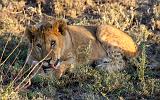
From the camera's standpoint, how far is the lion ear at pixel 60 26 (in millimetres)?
8938

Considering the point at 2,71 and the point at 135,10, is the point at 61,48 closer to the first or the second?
the point at 2,71

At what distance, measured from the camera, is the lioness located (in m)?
8.77

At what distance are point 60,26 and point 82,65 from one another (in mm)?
784

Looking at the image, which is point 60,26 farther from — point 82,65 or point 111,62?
point 111,62

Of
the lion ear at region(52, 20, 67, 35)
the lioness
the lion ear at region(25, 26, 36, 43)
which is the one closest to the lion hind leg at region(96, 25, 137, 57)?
the lioness

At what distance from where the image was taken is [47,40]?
8.73 meters

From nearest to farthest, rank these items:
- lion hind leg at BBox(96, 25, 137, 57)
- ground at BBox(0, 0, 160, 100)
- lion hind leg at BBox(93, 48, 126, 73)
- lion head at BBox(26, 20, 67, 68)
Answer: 1. ground at BBox(0, 0, 160, 100)
2. lion head at BBox(26, 20, 67, 68)
3. lion hind leg at BBox(93, 48, 126, 73)
4. lion hind leg at BBox(96, 25, 137, 57)

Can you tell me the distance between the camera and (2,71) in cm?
887

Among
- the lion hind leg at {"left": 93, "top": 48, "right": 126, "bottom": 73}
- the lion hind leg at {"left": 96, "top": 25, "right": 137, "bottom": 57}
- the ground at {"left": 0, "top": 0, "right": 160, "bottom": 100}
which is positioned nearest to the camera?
the ground at {"left": 0, "top": 0, "right": 160, "bottom": 100}

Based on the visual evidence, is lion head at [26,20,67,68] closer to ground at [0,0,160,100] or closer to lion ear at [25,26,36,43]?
lion ear at [25,26,36,43]

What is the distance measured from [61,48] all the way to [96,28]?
49.6 inches

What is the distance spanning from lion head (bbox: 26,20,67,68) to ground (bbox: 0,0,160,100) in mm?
320

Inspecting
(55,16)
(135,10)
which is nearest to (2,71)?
(55,16)

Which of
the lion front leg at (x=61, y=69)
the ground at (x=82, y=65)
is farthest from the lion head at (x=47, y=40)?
the ground at (x=82, y=65)
